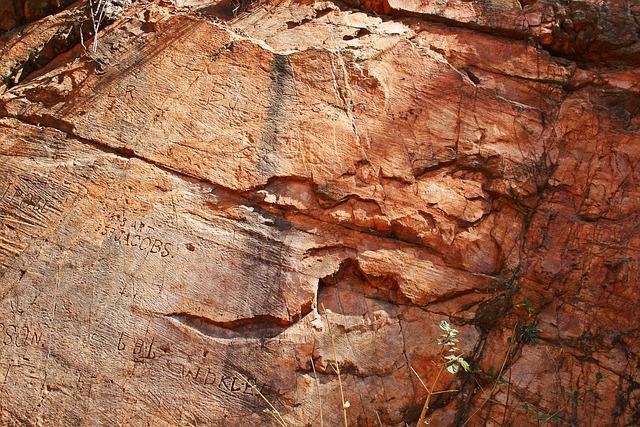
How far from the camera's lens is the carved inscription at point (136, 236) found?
3.67 meters

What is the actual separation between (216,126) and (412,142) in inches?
39.5

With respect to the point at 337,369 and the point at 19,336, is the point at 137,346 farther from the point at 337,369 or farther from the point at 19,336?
the point at 337,369

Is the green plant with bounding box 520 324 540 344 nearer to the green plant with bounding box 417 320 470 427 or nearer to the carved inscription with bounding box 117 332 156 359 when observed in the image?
the green plant with bounding box 417 320 470 427

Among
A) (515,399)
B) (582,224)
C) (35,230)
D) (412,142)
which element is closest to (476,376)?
(515,399)

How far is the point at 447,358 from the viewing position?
323 centimetres

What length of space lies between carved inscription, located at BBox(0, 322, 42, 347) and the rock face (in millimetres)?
14

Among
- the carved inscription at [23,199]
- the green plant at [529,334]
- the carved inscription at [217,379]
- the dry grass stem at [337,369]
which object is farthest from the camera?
the carved inscription at [23,199]

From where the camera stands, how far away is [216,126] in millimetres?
3898

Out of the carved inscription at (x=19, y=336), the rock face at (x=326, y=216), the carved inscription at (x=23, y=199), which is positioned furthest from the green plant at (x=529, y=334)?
the carved inscription at (x=23, y=199)

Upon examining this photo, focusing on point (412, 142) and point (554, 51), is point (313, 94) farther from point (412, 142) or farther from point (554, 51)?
point (554, 51)

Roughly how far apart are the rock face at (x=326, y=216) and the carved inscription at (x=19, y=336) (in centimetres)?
1

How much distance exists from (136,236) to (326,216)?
3.04ft

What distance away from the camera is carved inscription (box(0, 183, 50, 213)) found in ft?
12.4

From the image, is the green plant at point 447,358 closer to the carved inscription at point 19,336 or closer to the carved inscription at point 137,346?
the carved inscription at point 137,346
